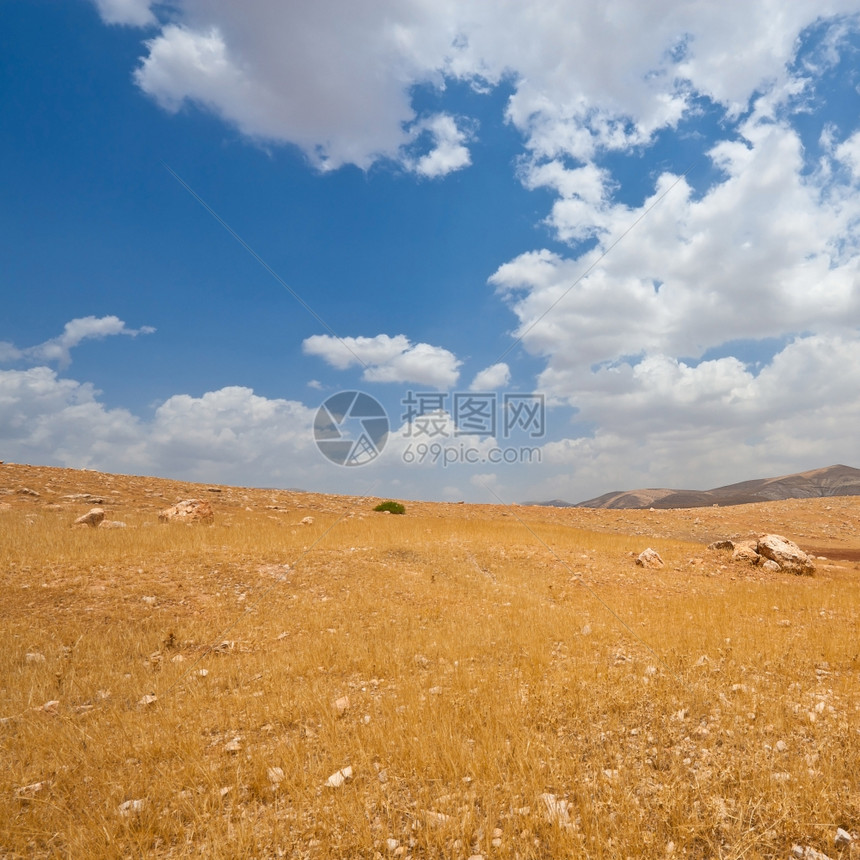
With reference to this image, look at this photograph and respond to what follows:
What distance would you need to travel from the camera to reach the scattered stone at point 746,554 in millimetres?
15922

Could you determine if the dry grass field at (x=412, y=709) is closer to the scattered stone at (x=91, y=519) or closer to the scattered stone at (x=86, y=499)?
the scattered stone at (x=91, y=519)

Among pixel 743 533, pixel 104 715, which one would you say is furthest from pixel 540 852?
pixel 743 533

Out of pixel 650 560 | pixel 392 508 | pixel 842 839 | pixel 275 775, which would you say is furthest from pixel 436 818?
pixel 392 508

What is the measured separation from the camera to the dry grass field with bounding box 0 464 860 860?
13.3 ft

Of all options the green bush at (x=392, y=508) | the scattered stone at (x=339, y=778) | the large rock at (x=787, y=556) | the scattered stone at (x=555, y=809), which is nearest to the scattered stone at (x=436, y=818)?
the scattered stone at (x=555, y=809)

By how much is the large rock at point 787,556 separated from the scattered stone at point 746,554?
31cm

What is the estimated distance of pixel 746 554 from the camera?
636 inches

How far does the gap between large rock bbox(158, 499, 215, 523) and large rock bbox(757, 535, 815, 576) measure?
2237 cm

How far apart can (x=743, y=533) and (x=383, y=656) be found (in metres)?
27.1

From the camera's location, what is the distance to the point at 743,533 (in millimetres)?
27391

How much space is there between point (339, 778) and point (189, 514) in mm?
19886

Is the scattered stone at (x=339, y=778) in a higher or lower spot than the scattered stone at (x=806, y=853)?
higher

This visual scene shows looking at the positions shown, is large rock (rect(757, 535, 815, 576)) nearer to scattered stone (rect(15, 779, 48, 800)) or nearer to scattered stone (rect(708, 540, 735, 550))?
scattered stone (rect(708, 540, 735, 550))

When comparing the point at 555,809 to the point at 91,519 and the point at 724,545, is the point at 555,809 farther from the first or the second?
the point at 91,519
